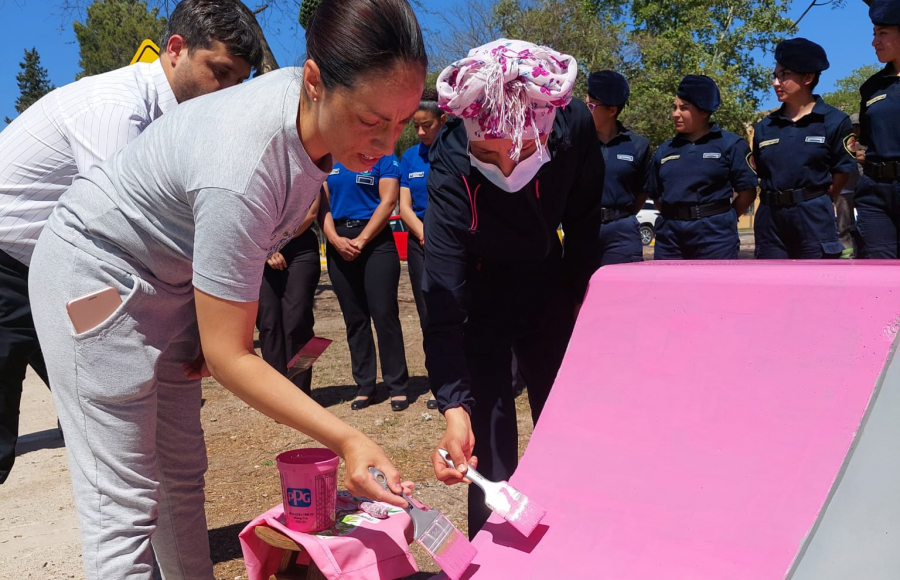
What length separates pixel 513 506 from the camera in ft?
5.77

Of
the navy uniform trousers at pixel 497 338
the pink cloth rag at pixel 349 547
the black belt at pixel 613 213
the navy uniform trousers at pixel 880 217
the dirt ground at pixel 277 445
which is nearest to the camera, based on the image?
the pink cloth rag at pixel 349 547

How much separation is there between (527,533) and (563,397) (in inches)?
18.3

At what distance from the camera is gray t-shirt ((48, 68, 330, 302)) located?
1.45 m

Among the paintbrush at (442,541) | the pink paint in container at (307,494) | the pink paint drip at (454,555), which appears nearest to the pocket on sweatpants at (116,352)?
the pink paint in container at (307,494)

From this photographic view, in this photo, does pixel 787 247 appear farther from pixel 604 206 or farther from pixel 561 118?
pixel 561 118

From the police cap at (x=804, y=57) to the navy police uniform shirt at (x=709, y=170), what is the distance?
0.56m

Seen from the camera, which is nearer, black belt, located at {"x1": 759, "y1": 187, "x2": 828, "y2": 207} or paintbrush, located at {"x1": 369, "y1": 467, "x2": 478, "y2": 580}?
paintbrush, located at {"x1": 369, "y1": 467, "x2": 478, "y2": 580}

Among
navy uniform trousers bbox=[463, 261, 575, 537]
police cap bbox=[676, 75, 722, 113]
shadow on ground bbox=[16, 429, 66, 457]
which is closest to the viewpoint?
navy uniform trousers bbox=[463, 261, 575, 537]

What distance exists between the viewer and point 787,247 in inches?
205

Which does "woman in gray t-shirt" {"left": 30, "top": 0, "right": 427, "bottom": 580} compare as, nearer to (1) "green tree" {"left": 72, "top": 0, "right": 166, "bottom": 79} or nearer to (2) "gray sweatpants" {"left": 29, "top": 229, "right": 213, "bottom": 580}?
(2) "gray sweatpants" {"left": 29, "top": 229, "right": 213, "bottom": 580}

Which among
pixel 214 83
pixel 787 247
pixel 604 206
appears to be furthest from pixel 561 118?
pixel 787 247

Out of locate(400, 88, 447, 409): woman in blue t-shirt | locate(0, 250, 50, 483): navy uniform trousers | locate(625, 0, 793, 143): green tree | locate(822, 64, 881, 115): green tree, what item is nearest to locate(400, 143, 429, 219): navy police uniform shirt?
locate(400, 88, 447, 409): woman in blue t-shirt

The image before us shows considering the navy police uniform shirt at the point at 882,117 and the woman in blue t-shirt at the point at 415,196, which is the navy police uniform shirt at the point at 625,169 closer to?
the woman in blue t-shirt at the point at 415,196

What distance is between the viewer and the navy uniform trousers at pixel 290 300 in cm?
504
